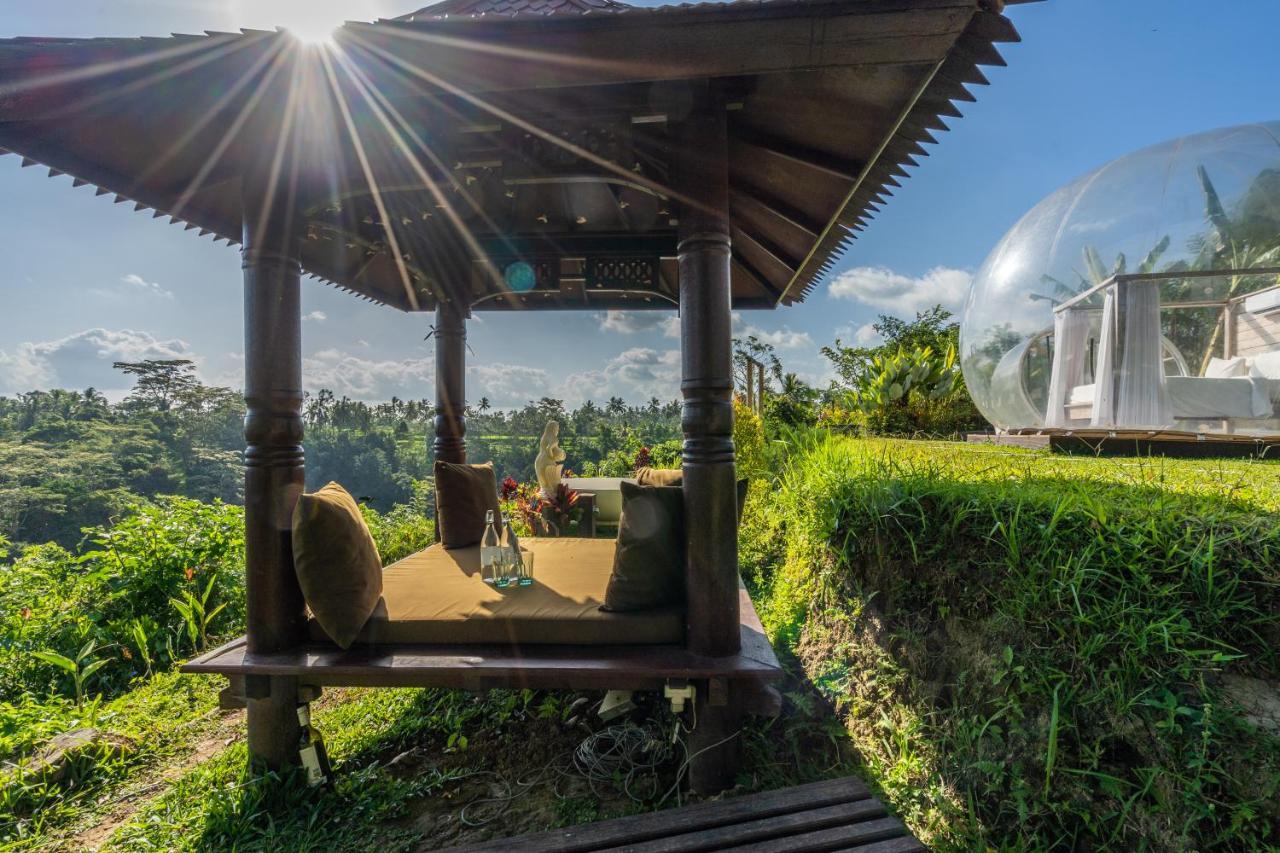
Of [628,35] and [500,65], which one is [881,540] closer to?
[628,35]

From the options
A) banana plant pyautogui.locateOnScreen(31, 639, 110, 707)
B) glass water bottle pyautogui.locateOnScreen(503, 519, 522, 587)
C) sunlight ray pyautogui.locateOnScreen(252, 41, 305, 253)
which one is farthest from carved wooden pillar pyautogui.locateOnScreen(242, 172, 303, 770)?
banana plant pyautogui.locateOnScreen(31, 639, 110, 707)

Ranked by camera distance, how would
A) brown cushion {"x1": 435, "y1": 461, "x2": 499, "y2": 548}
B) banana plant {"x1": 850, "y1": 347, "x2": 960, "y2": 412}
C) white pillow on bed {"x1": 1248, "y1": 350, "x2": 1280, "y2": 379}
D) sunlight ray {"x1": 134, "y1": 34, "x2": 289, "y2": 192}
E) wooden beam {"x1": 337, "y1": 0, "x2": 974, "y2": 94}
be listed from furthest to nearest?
banana plant {"x1": 850, "y1": 347, "x2": 960, "y2": 412} < white pillow on bed {"x1": 1248, "y1": 350, "x2": 1280, "y2": 379} < brown cushion {"x1": 435, "y1": 461, "x2": 499, "y2": 548} < sunlight ray {"x1": 134, "y1": 34, "x2": 289, "y2": 192} < wooden beam {"x1": 337, "y1": 0, "x2": 974, "y2": 94}

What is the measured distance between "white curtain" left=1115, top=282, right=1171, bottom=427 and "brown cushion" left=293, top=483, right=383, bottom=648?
6161 mm

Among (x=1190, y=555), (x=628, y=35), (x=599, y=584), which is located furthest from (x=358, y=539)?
(x=1190, y=555)

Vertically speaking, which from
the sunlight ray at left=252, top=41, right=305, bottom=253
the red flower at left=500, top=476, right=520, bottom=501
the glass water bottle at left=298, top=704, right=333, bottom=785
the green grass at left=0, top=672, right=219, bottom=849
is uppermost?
the sunlight ray at left=252, top=41, right=305, bottom=253

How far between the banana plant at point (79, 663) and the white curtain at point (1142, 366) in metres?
8.07

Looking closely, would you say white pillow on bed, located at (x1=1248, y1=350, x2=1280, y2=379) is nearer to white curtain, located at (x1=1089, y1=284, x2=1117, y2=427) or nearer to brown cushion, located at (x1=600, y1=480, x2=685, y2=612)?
white curtain, located at (x1=1089, y1=284, x2=1117, y2=427)

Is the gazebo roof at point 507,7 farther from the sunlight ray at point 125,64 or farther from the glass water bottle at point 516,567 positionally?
the glass water bottle at point 516,567

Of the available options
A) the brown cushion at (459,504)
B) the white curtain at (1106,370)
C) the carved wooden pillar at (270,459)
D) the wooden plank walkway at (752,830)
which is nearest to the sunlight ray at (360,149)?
the carved wooden pillar at (270,459)

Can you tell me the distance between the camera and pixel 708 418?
2104 mm

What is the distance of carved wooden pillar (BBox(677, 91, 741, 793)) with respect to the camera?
2.12 metres

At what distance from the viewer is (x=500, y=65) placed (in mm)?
1927

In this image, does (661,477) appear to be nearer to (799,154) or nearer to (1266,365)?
(799,154)

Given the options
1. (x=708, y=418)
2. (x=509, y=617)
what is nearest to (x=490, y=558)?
(x=509, y=617)
